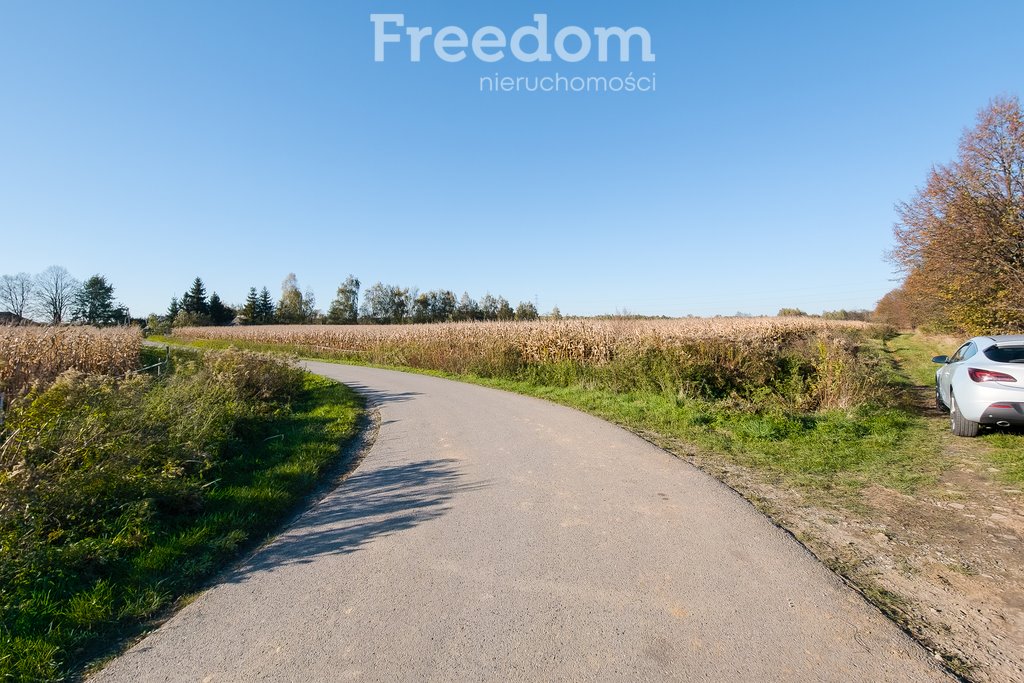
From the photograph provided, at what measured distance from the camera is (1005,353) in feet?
23.9

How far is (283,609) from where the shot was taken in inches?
128

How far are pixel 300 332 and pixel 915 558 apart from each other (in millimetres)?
39416

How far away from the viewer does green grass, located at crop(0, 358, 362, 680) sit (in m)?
2.96

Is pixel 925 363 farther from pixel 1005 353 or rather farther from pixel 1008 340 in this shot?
pixel 1005 353

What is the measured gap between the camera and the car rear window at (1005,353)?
23.5 ft

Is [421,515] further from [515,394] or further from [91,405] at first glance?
[515,394]

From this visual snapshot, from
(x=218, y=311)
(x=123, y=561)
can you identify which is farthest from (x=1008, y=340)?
(x=218, y=311)

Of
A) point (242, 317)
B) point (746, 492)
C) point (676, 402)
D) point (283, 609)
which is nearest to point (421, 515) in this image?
point (283, 609)

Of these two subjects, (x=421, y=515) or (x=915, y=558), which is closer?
(x=915, y=558)

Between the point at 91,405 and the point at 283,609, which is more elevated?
the point at 91,405

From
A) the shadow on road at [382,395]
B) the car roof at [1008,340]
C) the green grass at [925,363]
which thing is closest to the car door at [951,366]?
the car roof at [1008,340]

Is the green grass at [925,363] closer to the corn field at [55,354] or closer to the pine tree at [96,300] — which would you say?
the corn field at [55,354]

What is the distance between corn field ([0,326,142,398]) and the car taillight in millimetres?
14051

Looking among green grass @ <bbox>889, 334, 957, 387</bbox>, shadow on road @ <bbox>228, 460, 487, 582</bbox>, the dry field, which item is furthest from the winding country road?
green grass @ <bbox>889, 334, 957, 387</bbox>
